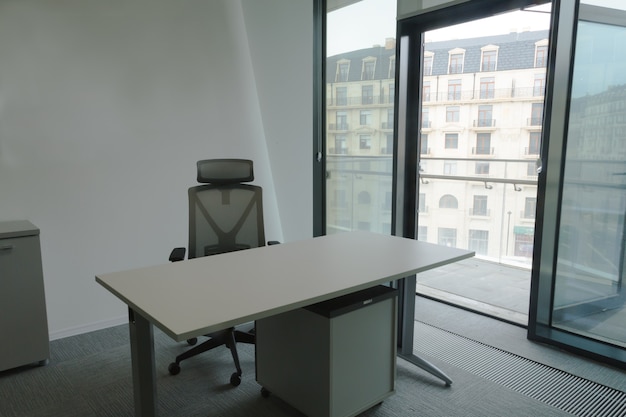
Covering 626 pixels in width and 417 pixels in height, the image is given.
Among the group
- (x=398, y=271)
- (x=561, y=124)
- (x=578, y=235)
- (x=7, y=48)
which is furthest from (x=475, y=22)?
(x=7, y=48)

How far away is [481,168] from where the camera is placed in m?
4.38

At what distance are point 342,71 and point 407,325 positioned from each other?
2.41 metres

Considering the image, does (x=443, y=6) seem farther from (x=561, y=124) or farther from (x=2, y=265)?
(x=2, y=265)

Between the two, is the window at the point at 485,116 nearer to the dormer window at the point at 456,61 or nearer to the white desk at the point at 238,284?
the dormer window at the point at 456,61

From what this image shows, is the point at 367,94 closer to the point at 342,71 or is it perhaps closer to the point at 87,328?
the point at 342,71

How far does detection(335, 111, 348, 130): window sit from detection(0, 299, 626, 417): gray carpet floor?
207cm

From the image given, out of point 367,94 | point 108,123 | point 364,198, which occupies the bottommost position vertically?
point 364,198

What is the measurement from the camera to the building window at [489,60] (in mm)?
3541

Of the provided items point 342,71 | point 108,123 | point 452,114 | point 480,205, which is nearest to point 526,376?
point 480,205

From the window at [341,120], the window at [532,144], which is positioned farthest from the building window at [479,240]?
the window at [341,120]

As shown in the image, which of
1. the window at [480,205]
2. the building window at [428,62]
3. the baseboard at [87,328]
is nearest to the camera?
the baseboard at [87,328]

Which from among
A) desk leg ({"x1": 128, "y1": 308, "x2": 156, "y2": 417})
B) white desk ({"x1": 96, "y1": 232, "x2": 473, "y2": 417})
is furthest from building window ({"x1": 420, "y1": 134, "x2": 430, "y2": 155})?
desk leg ({"x1": 128, "y1": 308, "x2": 156, "y2": 417})

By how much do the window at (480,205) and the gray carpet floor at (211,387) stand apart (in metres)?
1.65

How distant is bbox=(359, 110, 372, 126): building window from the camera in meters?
3.90
